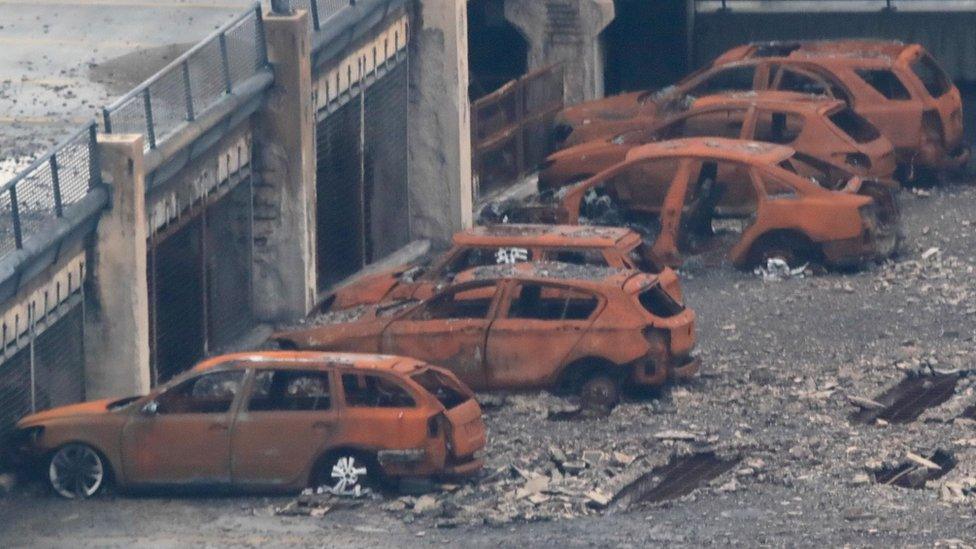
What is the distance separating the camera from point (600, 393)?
20.5 meters

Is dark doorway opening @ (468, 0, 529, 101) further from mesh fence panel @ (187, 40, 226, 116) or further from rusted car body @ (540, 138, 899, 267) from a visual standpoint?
mesh fence panel @ (187, 40, 226, 116)

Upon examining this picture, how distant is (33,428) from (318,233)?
708cm

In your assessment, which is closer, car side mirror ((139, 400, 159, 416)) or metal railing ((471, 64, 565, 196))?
car side mirror ((139, 400, 159, 416))

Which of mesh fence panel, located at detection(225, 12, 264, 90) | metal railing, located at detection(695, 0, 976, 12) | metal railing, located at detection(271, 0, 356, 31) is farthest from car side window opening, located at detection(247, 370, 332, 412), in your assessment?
metal railing, located at detection(695, 0, 976, 12)

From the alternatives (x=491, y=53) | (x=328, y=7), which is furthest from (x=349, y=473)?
(x=491, y=53)

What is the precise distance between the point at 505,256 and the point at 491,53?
1305 centimetres

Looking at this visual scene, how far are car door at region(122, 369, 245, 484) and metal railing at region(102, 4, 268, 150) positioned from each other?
3.29m

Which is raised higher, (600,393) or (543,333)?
(543,333)

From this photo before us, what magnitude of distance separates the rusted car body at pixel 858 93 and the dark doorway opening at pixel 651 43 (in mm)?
4928

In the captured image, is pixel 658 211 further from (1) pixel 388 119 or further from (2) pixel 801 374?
(2) pixel 801 374

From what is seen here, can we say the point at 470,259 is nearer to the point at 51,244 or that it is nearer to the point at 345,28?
the point at 345,28

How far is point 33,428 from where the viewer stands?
18.6 m

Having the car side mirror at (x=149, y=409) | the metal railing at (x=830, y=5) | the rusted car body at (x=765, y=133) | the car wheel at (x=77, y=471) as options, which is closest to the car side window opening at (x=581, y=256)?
the car side mirror at (x=149, y=409)

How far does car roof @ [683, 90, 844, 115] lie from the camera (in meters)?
27.7
